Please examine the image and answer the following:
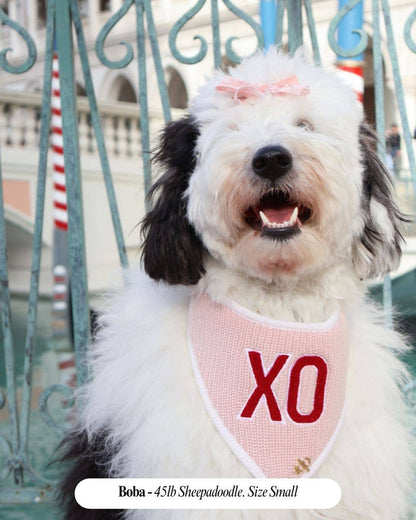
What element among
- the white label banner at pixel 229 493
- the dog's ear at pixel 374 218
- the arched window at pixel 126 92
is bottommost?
the arched window at pixel 126 92

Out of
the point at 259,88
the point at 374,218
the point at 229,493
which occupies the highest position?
the point at 259,88

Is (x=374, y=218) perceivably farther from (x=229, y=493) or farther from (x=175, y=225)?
(x=229, y=493)

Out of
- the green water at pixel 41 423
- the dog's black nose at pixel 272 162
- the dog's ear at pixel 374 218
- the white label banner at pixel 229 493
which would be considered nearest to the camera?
the dog's black nose at pixel 272 162

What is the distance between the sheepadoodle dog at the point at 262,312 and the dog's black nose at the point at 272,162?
1.7 inches

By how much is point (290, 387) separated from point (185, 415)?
0.26 m

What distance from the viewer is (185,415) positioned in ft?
4.96

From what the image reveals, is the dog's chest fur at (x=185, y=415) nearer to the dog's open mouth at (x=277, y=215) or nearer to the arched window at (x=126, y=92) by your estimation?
the dog's open mouth at (x=277, y=215)

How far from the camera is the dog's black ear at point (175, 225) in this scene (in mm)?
1524

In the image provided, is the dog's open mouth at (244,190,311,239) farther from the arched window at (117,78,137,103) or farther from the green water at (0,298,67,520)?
the arched window at (117,78,137,103)

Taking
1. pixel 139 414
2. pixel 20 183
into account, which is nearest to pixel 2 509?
pixel 139 414

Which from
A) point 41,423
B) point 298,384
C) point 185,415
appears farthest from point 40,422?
point 298,384

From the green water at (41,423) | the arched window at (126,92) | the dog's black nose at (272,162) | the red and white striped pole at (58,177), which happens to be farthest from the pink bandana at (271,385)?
the arched window at (126,92)

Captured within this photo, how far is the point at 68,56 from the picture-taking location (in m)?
2.11

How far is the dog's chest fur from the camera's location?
1.50m
